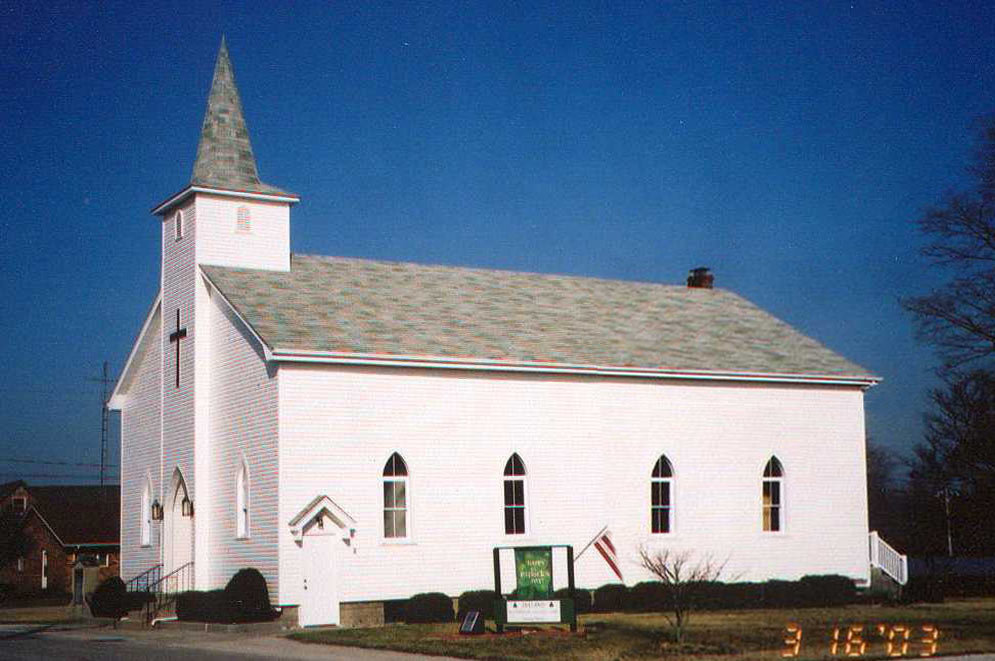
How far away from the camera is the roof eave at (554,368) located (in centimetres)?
2978

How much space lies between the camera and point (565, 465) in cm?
3350

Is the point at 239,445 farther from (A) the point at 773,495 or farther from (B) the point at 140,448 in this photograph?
(A) the point at 773,495

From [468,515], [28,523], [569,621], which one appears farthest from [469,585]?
[28,523]

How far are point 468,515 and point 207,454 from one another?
22.7ft

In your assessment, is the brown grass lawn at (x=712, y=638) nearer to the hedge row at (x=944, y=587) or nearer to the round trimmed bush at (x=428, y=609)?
the round trimmed bush at (x=428, y=609)

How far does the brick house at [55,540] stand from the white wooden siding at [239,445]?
123ft

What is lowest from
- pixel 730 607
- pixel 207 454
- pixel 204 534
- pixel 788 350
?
pixel 730 607

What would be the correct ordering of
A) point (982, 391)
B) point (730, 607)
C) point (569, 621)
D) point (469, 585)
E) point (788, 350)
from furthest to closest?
point (982, 391) → point (788, 350) → point (730, 607) → point (469, 585) → point (569, 621)

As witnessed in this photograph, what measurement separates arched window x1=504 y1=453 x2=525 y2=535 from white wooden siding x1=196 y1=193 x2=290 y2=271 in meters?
8.13

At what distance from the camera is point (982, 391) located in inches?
1937

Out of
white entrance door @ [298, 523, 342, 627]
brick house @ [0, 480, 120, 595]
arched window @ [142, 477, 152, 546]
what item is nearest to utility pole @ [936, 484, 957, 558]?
white entrance door @ [298, 523, 342, 627]

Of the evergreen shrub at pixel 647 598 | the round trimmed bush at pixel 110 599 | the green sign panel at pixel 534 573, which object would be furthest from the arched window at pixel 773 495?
the round trimmed bush at pixel 110 599

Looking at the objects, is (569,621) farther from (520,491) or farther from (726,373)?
(726,373)

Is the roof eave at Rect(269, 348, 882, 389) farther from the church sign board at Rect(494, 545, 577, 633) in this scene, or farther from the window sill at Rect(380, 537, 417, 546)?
the church sign board at Rect(494, 545, 577, 633)
